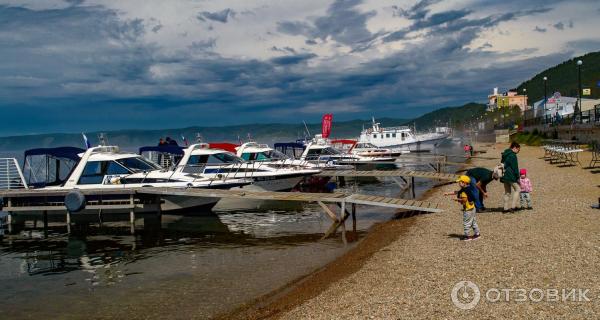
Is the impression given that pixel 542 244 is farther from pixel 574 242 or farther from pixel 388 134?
pixel 388 134

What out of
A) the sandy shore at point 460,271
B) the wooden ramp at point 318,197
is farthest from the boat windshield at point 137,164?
the sandy shore at point 460,271

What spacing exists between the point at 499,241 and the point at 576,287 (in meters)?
3.51

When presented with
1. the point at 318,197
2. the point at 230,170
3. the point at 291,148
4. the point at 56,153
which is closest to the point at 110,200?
the point at 56,153

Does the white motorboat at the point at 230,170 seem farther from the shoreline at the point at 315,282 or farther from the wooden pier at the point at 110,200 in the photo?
the shoreline at the point at 315,282

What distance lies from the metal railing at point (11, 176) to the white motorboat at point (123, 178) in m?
1.03

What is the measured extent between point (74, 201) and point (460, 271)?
17.0 m

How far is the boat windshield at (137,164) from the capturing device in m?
22.4

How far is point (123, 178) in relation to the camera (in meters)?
22.0

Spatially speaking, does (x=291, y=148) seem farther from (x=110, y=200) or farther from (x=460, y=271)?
(x=460, y=271)

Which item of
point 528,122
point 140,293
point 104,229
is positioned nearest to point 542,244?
point 140,293

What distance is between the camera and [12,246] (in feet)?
58.7

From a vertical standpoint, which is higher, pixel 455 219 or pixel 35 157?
pixel 35 157

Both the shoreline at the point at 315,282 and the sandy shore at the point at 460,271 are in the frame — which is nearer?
the sandy shore at the point at 460,271

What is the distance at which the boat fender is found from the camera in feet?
66.6
